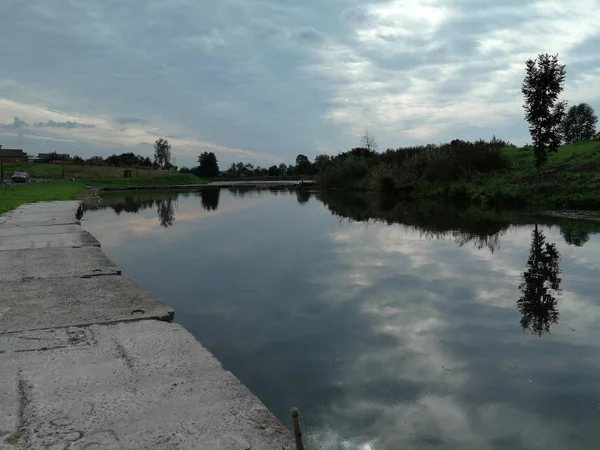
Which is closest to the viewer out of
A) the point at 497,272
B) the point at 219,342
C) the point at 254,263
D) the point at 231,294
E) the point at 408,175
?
the point at 219,342

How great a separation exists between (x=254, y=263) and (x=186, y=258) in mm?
1911

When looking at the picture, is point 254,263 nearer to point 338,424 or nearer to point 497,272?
point 497,272

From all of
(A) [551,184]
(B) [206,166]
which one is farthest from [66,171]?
(A) [551,184]

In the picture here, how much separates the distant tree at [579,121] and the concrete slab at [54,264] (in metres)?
60.8

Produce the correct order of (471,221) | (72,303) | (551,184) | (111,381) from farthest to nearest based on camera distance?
(551,184)
(471,221)
(72,303)
(111,381)

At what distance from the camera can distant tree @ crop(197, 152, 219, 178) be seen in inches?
4742

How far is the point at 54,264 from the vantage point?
9.34m

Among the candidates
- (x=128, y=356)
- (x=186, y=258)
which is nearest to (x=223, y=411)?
(x=128, y=356)

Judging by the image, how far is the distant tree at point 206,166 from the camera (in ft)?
395

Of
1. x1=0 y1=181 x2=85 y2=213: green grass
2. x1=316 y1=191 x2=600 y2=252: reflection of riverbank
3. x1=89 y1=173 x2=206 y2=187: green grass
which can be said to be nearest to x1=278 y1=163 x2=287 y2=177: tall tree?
x1=89 y1=173 x2=206 y2=187: green grass

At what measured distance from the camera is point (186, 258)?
12555mm

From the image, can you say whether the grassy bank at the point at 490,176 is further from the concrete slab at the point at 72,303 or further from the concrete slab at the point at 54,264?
the concrete slab at the point at 72,303

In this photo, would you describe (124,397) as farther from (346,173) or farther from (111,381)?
Answer: (346,173)

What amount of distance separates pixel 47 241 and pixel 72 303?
6.56 meters
